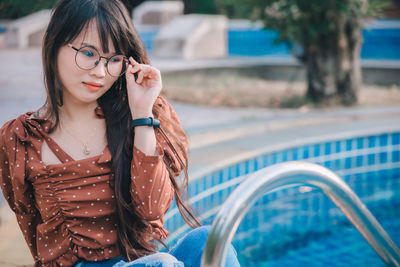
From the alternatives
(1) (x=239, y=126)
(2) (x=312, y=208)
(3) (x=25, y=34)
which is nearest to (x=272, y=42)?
(3) (x=25, y=34)

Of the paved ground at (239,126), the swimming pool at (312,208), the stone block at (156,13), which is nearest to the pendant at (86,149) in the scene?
the paved ground at (239,126)

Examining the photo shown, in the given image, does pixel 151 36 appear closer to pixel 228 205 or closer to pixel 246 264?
pixel 246 264

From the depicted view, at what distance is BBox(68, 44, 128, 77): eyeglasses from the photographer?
177 centimetres

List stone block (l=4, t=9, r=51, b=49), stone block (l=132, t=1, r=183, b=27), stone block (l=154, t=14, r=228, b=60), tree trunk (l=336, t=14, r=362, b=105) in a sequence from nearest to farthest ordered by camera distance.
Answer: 1. tree trunk (l=336, t=14, r=362, b=105)
2. stone block (l=4, t=9, r=51, b=49)
3. stone block (l=154, t=14, r=228, b=60)
4. stone block (l=132, t=1, r=183, b=27)

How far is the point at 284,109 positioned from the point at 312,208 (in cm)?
320

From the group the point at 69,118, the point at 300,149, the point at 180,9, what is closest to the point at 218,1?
the point at 180,9

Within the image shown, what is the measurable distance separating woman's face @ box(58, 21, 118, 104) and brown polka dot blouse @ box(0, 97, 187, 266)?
0.17m

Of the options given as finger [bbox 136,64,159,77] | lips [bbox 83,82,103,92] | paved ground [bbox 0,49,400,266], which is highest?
finger [bbox 136,64,159,77]

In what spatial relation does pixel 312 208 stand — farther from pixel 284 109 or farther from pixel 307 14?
pixel 307 14

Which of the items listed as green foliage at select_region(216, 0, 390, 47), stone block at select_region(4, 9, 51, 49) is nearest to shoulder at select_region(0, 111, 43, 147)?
green foliage at select_region(216, 0, 390, 47)

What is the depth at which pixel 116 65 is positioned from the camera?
1.83 metres

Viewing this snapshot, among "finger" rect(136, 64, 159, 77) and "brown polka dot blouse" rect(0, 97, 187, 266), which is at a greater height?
"finger" rect(136, 64, 159, 77)

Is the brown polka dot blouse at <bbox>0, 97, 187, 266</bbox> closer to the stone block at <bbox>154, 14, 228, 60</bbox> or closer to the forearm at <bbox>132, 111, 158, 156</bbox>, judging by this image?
the forearm at <bbox>132, 111, 158, 156</bbox>

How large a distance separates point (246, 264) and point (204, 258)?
224cm
